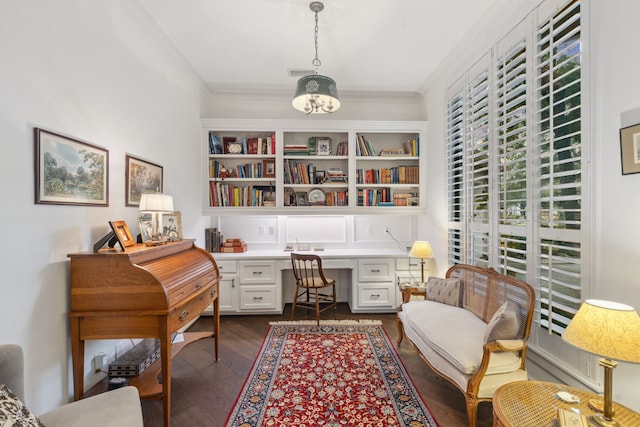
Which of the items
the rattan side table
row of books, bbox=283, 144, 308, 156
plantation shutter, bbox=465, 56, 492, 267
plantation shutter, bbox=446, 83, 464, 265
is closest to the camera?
the rattan side table

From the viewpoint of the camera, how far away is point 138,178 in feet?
7.66

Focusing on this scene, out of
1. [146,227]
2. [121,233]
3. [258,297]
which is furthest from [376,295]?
[121,233]

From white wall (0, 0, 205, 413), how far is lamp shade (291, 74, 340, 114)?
1364 mm

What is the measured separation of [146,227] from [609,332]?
2667 mm

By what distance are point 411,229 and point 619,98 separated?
276cm

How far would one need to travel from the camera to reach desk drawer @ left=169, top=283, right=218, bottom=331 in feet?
5.79

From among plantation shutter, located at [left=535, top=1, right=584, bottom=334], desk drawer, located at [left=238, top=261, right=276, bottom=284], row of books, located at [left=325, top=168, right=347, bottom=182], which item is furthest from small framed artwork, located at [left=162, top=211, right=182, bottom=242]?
plantation shutter, located at [left=535, top=1, right=584, bottom=334]

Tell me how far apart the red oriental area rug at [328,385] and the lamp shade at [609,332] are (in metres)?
1.09

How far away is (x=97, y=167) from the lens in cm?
190

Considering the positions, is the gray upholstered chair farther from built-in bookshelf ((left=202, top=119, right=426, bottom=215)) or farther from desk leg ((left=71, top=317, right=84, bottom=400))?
built-in bookshelf ((left=202, top=119, right=426, bottom=215))

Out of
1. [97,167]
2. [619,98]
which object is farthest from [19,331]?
[619,98]

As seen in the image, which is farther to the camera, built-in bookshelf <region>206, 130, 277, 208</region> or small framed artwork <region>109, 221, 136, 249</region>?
built-in bookshelf <region>206, 130, 277, 208</region>

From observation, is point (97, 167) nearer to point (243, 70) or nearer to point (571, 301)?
point (243, 70)

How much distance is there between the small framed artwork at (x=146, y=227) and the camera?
2.06 m
